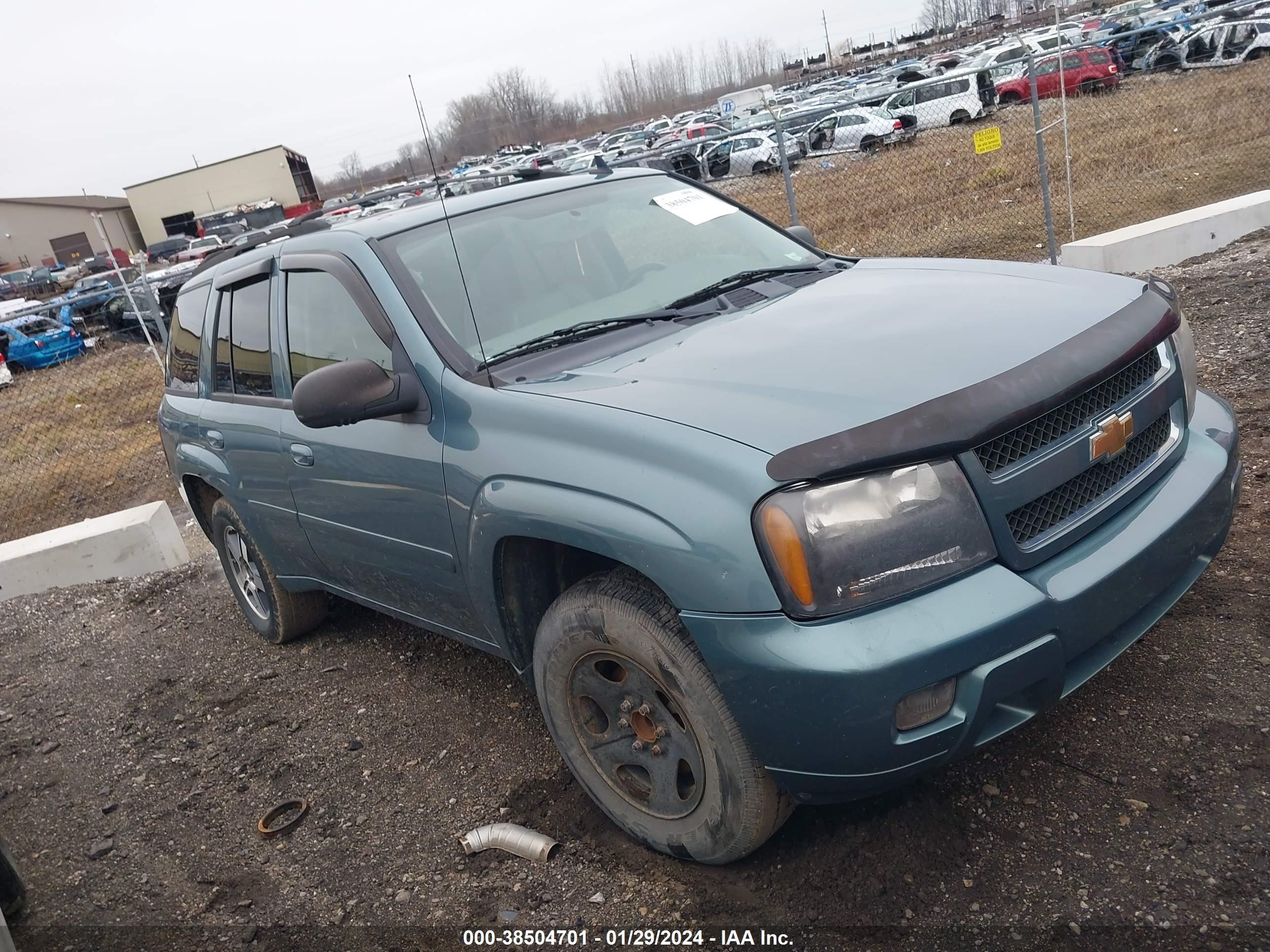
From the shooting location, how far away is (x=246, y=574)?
5.08 m

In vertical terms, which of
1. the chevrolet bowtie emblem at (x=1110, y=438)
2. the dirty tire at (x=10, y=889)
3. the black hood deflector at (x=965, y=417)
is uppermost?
the black hood deflector at (x=965, y=417)

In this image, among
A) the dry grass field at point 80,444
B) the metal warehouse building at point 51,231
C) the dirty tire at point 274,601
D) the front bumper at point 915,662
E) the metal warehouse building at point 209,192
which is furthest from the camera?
the metal warehouse building at point 51,231

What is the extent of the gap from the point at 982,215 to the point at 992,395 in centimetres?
1218

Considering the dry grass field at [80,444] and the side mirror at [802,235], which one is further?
the dry grass field at [80,444]

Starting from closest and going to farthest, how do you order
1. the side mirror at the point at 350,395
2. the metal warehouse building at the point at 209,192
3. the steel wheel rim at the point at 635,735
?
the steel wheel rim at the point at 635,735
the side mirror at the point at 350,395
the metal warehouse building at the point at 209,192

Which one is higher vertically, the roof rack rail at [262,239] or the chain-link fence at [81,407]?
the roof rack rail at [262,239]

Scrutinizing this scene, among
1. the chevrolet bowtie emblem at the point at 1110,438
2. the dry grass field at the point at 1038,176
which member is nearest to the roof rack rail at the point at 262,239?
the chevrolet bowtie emblem at the point at 1110,438

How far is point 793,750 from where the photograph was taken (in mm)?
2268

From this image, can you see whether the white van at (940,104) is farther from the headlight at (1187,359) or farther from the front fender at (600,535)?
the front fender at (600,535)

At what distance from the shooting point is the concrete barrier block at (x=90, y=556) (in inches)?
274

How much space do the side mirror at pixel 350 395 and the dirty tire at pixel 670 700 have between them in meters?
0.80

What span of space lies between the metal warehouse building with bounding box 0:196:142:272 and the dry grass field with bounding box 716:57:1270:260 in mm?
67076

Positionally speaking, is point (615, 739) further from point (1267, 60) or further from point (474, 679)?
point (1267, 60)

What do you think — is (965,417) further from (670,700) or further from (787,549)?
(670,700)
